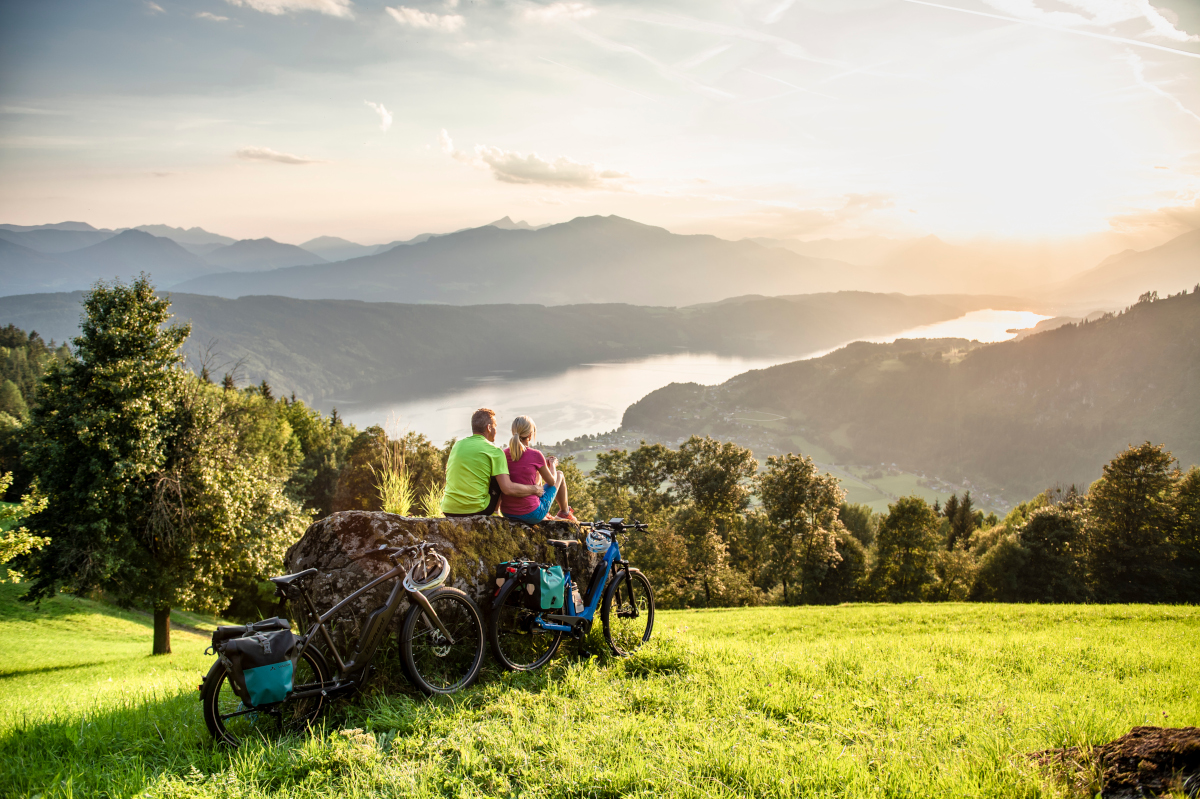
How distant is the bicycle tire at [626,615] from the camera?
578 centimetres

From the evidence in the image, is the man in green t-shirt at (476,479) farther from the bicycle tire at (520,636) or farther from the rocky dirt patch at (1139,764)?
the rocky dirt patch at (1139,764)

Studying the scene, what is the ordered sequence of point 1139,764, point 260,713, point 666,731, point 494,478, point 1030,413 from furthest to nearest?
point 1030,413
point 494,478
point 260,713
point 666,731
point 1139,764

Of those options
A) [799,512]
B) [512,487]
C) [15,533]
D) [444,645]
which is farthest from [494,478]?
[799,512]

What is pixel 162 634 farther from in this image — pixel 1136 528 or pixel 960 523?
pixel 960 523

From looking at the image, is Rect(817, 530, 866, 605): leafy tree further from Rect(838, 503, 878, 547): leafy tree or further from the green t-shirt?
the green t-shirt

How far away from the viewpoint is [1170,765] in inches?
116

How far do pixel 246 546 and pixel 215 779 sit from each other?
618 inches

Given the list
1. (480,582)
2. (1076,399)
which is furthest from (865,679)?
(1076,399)

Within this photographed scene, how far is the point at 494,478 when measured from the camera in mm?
6289

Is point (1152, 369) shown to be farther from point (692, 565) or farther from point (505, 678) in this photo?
point (505, 678)

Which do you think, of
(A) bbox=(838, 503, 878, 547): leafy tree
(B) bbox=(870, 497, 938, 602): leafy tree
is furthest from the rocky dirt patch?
(A) bbox=(838, 503, 878, 547): leafy tree

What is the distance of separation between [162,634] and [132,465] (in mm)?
6992

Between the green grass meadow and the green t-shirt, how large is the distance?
5.74 feet

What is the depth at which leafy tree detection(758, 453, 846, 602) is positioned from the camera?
112ft
